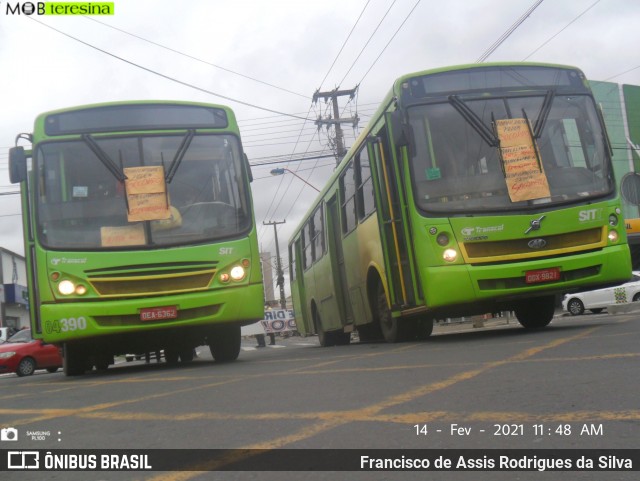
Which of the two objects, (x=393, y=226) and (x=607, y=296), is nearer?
(x=393, y=226)

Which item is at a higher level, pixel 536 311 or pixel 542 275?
pixel 542 275

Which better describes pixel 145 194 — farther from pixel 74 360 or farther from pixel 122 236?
pixel 74 360

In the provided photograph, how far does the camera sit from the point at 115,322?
31.2 feet

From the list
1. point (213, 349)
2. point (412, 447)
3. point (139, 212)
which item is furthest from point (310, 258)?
point (412, 447)

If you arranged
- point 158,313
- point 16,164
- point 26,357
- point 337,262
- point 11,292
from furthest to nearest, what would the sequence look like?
point 11,292, point 26,357, point 337,262, point 16,164, point 158,313

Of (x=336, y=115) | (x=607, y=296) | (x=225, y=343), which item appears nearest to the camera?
(x=225, y=343)

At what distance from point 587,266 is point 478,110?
7.65ft

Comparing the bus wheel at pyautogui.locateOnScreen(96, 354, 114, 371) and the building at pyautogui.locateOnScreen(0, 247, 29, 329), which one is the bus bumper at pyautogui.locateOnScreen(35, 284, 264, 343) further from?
the building at pyautogui.locateOnScreen(0, 247, 29, 329)

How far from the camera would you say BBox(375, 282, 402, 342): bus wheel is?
11.3 m

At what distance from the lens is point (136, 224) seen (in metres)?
9.77

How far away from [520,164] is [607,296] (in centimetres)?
1416

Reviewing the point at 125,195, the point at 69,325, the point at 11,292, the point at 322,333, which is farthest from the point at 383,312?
the point at 11,292

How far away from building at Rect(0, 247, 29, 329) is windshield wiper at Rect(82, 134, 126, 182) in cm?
4295

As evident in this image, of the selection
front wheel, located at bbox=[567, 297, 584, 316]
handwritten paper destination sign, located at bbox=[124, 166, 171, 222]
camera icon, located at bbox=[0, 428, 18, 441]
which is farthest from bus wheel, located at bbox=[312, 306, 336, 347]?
camera icon, located at bbox=[0, 428, 18, 441]
